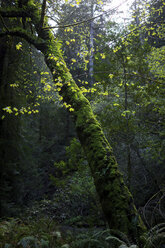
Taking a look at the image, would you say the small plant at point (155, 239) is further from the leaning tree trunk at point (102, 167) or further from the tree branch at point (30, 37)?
the tree branch at point (30, 37)

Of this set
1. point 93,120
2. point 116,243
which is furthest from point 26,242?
point 93,120

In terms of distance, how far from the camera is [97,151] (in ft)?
9.59

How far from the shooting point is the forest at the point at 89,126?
2.72m

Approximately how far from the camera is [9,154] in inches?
293

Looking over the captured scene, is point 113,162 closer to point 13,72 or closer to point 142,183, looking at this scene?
point 142,183

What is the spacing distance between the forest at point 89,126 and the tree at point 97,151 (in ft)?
0.05

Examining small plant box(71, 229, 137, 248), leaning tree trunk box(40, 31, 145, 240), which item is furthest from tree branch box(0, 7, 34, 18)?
small plant box(71, 229, 137, 248)

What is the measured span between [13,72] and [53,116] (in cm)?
788

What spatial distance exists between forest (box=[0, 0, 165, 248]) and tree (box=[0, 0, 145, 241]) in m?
0.01

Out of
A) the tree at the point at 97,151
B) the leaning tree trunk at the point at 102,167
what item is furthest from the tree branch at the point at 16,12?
the leaning tree trunk at the point at 102,167

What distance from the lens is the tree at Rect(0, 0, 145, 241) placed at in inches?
94.4

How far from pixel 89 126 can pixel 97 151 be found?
1.67 feet

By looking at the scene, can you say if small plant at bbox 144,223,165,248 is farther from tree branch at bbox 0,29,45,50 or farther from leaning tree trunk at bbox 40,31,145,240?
tree branch at bbox 0,29,45,50

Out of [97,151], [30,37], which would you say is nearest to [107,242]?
[97,151]
